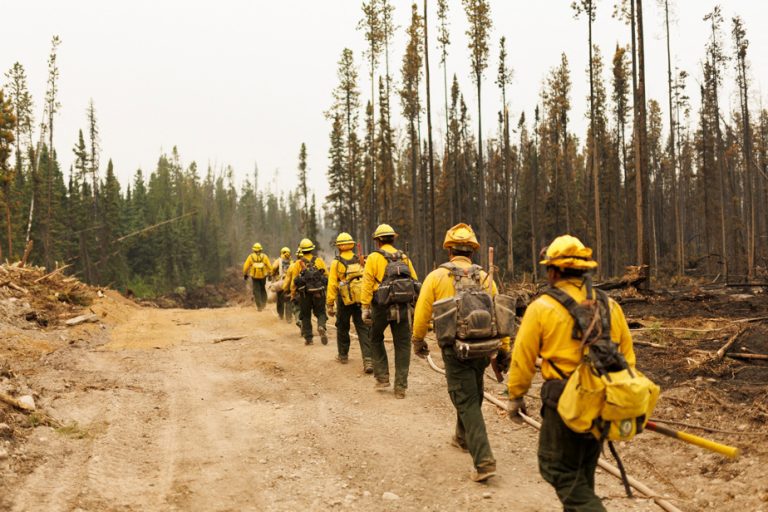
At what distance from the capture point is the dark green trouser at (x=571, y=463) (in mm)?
3449

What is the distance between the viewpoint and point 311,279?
12.5 m

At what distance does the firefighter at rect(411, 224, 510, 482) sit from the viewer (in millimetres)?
5094

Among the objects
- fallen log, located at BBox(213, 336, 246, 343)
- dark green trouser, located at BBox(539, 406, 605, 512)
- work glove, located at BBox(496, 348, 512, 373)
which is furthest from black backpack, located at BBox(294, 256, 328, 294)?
dark green trouser, located at BBox(539, 406, 605, 512)

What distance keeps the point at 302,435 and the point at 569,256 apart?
416 centimetres

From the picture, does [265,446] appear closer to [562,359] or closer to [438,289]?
[438,289]

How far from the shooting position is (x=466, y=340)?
5180mm

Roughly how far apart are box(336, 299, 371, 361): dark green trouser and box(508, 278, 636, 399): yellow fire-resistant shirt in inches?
236

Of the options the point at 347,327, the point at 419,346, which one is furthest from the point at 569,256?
the point at 347,327

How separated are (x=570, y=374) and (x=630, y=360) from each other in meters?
0.46

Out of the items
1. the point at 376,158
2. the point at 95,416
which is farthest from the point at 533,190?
the point at 95,416

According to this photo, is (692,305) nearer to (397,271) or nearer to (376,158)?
(397,271)

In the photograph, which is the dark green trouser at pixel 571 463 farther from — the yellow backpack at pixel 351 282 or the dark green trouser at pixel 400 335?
the yellow backpack at pixel 351 282

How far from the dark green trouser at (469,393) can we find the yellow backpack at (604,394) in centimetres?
190

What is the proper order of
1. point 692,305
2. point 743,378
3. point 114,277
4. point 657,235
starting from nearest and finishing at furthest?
point 743,378
point 692,305
point 657,235
point 114,277
